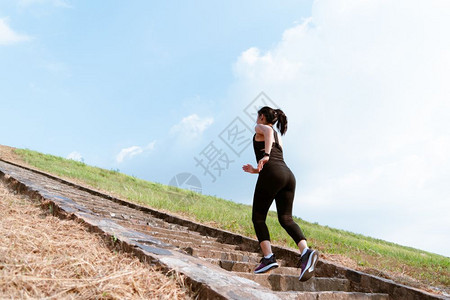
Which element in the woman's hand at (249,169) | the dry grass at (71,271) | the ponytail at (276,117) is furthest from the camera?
the ponytail at (276,117)

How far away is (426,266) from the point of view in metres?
7.61

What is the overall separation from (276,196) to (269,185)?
226mm

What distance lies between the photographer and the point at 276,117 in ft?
14.3

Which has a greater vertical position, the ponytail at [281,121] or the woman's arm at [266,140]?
the ponytail at [281,121]

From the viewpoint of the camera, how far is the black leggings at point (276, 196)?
408 centimetres

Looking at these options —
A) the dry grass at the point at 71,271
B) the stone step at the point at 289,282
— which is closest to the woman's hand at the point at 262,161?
the stone step at the point at 289,282

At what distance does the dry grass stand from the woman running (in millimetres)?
1531

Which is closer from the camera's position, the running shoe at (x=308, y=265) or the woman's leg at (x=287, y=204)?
the running shoe at (x=308, y=265)

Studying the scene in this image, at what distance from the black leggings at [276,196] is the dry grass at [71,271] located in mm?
1551

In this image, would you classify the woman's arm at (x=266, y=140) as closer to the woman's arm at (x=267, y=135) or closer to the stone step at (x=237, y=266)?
the woman's arm at (x=267, y=135)

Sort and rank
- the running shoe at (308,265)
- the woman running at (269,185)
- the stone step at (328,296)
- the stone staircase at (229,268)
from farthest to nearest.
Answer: the woman running at (269,185), the running shoe at (308,265), the stone step at (328,296), the stone staircase at (229,268)

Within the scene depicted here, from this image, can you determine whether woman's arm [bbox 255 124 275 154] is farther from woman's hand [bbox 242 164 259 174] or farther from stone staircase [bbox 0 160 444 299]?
stone staircase [bbox 0 160 444 299]

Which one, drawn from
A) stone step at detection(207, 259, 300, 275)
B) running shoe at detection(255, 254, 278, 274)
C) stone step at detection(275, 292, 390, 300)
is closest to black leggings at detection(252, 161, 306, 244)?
running shoe at detection(255, 254, 278, 274)

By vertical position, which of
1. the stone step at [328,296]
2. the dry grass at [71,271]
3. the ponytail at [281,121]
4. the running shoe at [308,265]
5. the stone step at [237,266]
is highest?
the ponytail at [281,121]
